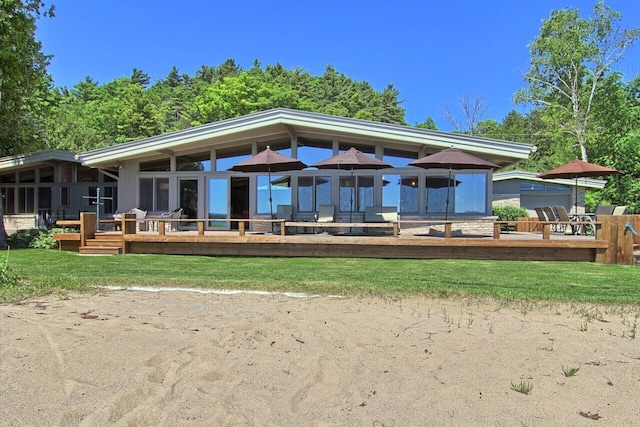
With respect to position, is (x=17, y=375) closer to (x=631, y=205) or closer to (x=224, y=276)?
(x=224, y=276)

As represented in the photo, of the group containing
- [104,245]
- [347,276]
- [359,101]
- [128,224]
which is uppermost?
[359,101]

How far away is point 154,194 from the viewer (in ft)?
43.5

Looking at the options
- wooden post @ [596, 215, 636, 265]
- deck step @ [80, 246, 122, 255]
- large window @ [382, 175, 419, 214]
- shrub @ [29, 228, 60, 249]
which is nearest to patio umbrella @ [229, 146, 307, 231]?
large window @ [382, 175, 419, 214]

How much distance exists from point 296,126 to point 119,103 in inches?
1177

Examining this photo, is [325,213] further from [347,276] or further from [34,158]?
[34,158]

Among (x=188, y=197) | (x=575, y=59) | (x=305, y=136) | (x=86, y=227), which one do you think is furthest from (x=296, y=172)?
(x=575, y=59)

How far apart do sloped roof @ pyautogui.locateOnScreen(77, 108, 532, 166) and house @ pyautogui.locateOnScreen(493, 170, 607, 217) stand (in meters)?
11.1

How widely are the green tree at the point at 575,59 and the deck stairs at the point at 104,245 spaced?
77.8ft

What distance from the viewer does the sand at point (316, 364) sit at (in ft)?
8.14

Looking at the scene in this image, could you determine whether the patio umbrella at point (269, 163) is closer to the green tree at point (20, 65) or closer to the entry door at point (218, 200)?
the entry door at point (218, 200)

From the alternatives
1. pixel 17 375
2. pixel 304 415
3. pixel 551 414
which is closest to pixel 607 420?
pixel 551 414

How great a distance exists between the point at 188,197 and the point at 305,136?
4083 millimetres

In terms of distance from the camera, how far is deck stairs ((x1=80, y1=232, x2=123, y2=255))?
957 cm

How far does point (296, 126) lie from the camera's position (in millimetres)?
11773
